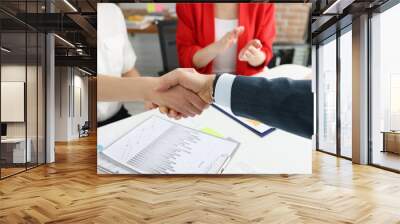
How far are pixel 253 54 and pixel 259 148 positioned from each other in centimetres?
139

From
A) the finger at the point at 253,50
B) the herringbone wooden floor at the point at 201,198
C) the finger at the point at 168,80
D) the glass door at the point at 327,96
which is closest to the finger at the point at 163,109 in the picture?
the finger at the point at 168,80

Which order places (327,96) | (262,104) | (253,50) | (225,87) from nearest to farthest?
1. (262,104)
2. (225,87)
3. (253,50)
4. (327,96)

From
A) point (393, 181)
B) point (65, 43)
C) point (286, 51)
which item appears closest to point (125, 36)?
point (286, 51)

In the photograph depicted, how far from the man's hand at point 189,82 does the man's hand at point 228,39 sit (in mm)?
472

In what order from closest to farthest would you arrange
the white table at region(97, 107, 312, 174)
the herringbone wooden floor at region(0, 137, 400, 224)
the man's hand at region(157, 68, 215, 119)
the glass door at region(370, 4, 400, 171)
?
the herringbone wooden floor at region(0, 137, 400, 224), the man's hand at region(157, 68, 215, 119), the white table at region(97, 107, 312, 174), the glass door at region(370, 4, 400, 171)

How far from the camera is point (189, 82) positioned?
5.69 metres

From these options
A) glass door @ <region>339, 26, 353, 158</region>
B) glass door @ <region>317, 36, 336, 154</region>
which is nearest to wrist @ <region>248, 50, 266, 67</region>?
glass door @ <region>339, 26, 353, 158</region>

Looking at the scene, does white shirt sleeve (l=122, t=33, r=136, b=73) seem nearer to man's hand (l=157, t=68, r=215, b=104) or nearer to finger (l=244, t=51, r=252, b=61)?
man's hand (l=157, t=68, r=215, b=104)

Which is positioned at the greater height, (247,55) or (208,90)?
(247,55)

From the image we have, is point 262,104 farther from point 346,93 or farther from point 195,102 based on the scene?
point 346,93

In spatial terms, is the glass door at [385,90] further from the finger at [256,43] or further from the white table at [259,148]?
the finger at [256,43]

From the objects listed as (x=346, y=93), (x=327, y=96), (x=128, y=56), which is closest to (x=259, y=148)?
(x=128, y=56)

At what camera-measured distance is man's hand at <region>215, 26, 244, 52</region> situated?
19.1 feet

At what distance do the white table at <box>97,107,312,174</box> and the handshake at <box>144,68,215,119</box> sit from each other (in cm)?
29
